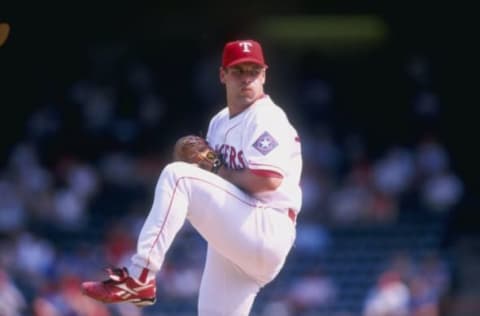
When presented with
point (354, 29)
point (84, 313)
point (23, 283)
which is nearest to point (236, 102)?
point (84, 313)

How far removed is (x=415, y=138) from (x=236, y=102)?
1044 centimetres

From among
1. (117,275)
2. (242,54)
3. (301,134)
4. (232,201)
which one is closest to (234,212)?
(232,201)

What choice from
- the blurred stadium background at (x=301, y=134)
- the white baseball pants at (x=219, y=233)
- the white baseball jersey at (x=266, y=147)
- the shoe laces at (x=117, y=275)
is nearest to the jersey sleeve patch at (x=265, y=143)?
the white baseball jersey at (x=266, y=147)

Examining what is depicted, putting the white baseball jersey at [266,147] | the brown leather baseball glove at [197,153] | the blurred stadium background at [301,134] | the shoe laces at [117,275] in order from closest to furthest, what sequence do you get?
the shoe laces at [117,275] → the white baseball jersey at [266,147] → the brown leather baseball glove at [197,153] → the blurred stadium background at [301,134]

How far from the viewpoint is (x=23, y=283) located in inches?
620

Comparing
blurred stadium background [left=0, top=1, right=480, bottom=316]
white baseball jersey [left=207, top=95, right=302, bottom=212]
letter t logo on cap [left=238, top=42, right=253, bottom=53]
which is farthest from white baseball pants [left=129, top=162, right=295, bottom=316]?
blurred stadium background [left=0, top=1, right=480, bottom=316]

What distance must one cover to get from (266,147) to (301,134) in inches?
424

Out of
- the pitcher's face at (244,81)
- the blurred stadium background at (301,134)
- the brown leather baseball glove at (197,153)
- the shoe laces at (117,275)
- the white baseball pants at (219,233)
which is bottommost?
the shoe laces at (117,275)

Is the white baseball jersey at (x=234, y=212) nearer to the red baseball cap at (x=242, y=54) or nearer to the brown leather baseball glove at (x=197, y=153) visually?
the brown leather baseball glove at (x=197, y=153)

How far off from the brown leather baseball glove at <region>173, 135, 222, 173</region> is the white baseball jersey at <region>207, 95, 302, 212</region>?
101 millimetres

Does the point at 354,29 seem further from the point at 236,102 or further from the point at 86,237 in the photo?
the point at 236,102

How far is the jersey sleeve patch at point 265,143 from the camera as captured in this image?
7.45 m

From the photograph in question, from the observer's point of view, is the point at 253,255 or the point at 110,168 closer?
the point at 253,255

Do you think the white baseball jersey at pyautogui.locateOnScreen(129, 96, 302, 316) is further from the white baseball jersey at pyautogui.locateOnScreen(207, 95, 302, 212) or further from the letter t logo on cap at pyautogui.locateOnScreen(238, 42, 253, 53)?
the letter t logo on cap at pyautogui.locateOnScreen(238, 42, 253, 53)
